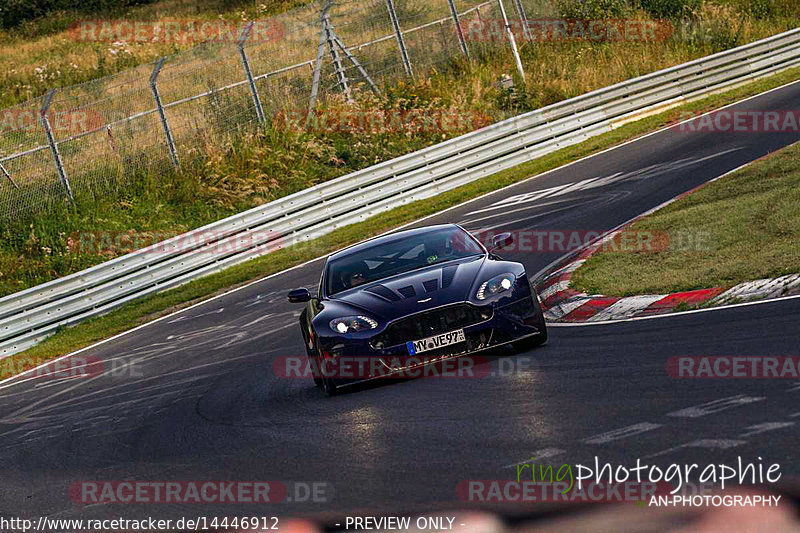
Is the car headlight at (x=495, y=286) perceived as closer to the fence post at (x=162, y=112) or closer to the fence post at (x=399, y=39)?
the fence post at (x=162, y=112)

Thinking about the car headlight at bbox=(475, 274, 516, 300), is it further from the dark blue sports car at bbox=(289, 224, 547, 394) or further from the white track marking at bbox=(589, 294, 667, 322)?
the white track marking at bbox=(589, 294, 667, 322)

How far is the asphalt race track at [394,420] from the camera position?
231 inches

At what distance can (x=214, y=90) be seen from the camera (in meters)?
28.1

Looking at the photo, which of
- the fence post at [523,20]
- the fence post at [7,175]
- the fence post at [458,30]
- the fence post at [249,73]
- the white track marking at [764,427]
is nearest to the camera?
the white track marking at [764,427]

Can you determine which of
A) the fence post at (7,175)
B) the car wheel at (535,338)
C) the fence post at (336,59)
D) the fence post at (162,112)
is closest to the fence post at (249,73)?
the fence post at (162,112)

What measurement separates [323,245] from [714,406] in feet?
54.8

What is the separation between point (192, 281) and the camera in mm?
22016

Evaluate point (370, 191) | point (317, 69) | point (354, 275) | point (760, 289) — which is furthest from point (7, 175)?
point (760, 289)

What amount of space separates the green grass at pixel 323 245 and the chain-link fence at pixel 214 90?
18.7 ft

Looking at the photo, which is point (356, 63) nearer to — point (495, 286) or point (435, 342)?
point (495, 286)

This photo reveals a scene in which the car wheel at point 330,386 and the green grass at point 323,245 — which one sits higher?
the car wheel at point 330,386

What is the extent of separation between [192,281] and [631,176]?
9.13m

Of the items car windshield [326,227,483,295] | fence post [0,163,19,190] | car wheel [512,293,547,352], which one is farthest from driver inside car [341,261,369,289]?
fence post [0,163,19,190]

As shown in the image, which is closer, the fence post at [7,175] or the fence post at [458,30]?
the fence post at [7,175]
